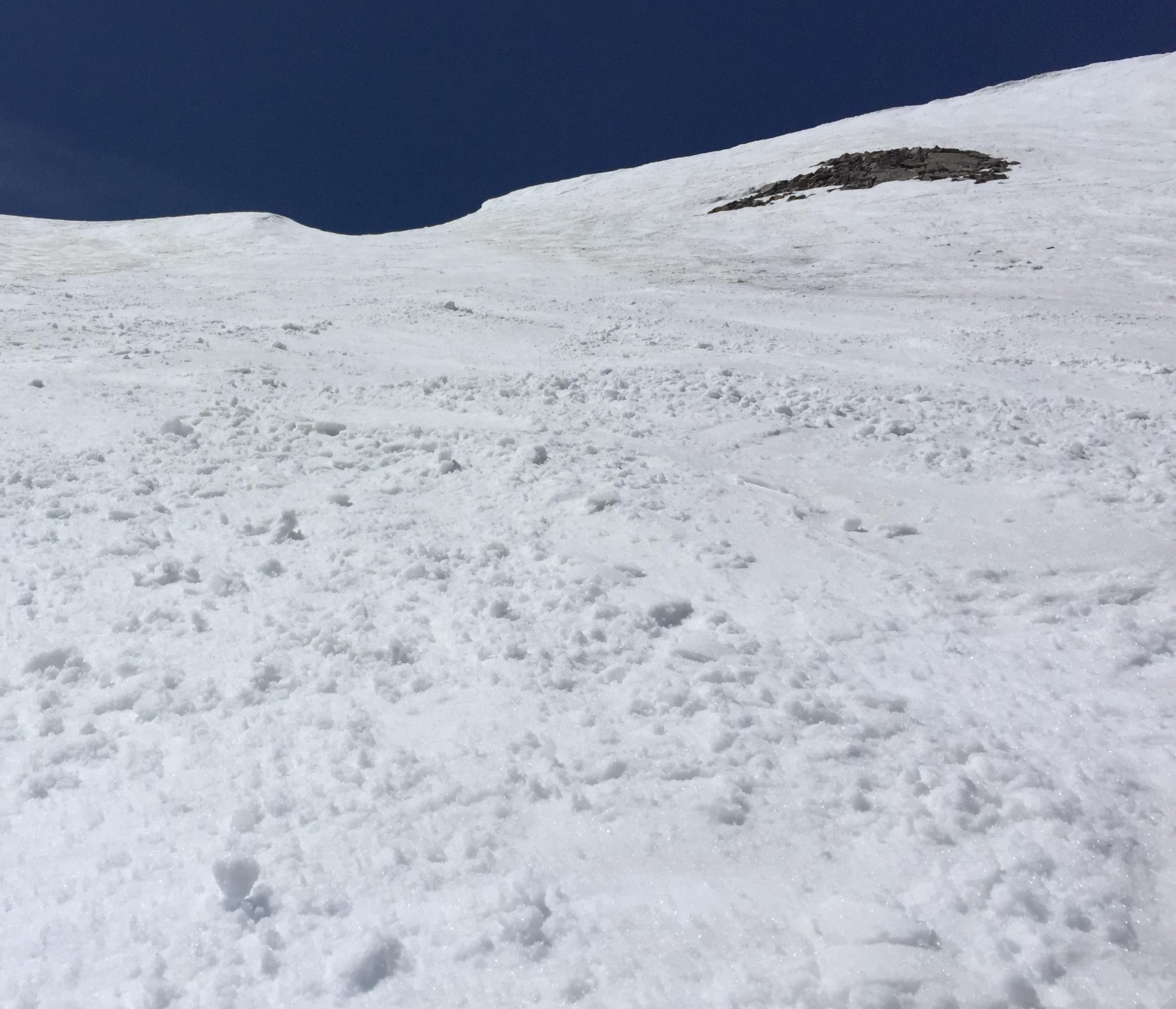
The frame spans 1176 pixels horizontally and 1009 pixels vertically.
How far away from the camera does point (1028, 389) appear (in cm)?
916

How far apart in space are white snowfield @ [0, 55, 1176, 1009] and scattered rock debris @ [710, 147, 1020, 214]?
18421 mm

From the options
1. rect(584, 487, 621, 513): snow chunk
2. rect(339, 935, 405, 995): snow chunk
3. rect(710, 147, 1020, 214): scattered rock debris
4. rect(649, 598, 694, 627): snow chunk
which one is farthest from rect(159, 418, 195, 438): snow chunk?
rect(710, 147, 1020, 214): scattered rock debris

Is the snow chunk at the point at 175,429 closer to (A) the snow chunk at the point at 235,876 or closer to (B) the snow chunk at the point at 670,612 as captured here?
(B) the snow chunk at the point at 670,612

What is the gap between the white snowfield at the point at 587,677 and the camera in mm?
2941

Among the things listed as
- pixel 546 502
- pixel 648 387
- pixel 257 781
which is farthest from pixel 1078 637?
pixel 648 387

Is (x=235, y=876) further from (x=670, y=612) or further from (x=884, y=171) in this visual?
(x=884, y=171)

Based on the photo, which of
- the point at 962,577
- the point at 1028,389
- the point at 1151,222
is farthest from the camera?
the point at 1151,222

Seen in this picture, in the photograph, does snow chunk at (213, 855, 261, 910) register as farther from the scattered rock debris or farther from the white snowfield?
the scattered rock debris

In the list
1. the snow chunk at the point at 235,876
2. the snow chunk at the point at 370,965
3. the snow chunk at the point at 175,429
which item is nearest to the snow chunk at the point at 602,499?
the snow chunk at the point at 235,876

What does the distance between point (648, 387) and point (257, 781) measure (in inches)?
255

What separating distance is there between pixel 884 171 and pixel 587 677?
29.0 metres

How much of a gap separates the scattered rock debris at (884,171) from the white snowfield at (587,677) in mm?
18421

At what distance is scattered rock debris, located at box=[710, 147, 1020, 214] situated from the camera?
26844mm

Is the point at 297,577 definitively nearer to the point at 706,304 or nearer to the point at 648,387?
the point at 648,387
